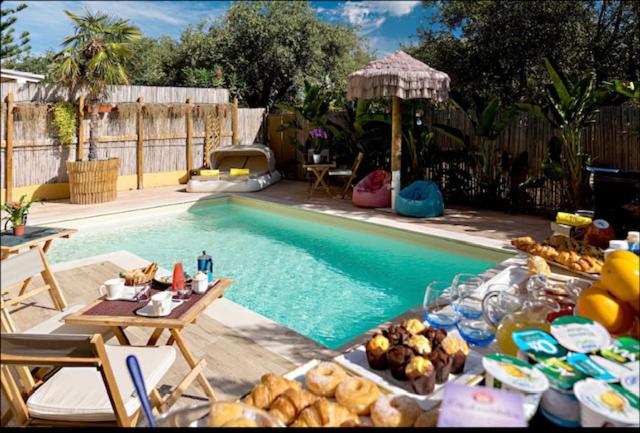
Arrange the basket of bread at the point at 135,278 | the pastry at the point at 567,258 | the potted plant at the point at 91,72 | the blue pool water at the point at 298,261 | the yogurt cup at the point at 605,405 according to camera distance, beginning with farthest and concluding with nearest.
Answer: the potted plant at the point at 91,72
the blue pool water at the point at 298,261
the basket of bread at the point at 135,278
the pastry at the point at 567,258
the yogurt cup at the point at 605,405

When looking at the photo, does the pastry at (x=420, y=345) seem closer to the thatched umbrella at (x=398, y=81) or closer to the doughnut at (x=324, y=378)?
the doughnut at (x=324, y=378)

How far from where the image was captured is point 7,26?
68.6 feet

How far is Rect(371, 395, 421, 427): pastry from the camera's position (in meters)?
1.45

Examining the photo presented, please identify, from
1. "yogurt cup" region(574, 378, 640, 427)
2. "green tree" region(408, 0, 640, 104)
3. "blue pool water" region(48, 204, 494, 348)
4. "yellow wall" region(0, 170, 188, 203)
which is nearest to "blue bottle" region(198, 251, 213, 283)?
"blue pool water" region(48, 204, 494, 348)

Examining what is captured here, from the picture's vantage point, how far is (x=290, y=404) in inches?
60.4

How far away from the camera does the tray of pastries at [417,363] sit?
1719 millimetres

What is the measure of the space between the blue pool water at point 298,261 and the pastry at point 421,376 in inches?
119

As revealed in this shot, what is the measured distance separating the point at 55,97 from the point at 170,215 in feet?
12.2

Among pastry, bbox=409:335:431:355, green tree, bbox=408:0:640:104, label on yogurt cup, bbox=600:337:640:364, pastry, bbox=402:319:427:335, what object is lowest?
pastry, bbox=409:335:431:355

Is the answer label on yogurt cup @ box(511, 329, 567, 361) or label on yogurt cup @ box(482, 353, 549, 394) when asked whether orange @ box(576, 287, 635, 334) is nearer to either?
label on yogurt cup @ box(511, 329, 567, 361)

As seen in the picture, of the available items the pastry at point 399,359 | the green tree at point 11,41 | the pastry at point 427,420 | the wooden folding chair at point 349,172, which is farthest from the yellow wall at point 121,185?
the green tree at point 11,41

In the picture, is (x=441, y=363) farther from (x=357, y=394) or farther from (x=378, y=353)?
(x=357, y=394)

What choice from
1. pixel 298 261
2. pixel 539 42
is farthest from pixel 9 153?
pixel 539 42

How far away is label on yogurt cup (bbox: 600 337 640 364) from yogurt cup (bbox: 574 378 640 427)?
0.63 feet
